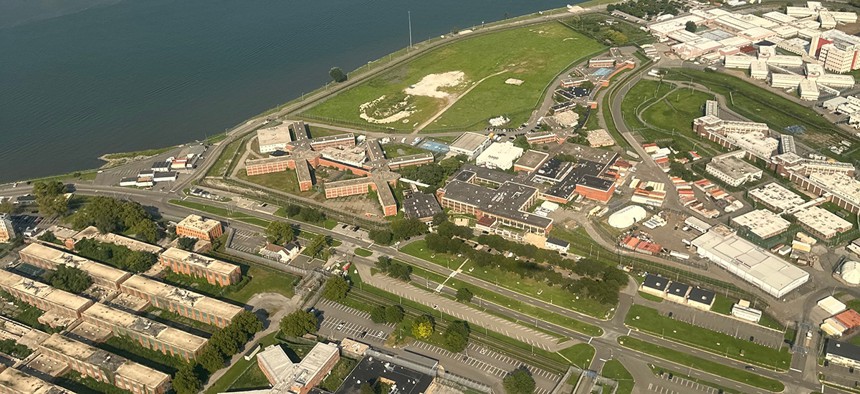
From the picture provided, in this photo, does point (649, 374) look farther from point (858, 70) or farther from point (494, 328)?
point (858, 70)

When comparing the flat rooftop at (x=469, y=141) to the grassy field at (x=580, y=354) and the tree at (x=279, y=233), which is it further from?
the grassy field at (x=580, y=354)

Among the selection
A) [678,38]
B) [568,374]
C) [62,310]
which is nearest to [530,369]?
[568,374]

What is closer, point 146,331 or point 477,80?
point 146,331

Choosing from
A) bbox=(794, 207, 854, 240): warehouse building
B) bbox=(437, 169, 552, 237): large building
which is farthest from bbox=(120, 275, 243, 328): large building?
bbox=(794, 207, 854, 240): warehouse building

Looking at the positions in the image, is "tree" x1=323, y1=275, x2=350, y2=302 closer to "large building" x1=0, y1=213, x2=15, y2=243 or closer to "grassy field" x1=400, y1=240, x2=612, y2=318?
"grassy field" x1=400, y1=240, x2=612, y2=318

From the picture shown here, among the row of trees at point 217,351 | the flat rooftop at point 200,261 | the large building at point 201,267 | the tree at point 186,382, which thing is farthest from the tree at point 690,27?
the tree at point 186,382

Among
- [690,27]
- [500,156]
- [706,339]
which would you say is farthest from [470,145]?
[690,27]

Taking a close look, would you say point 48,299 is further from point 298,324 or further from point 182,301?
point 298,324

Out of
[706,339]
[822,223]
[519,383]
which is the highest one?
[519,383]
